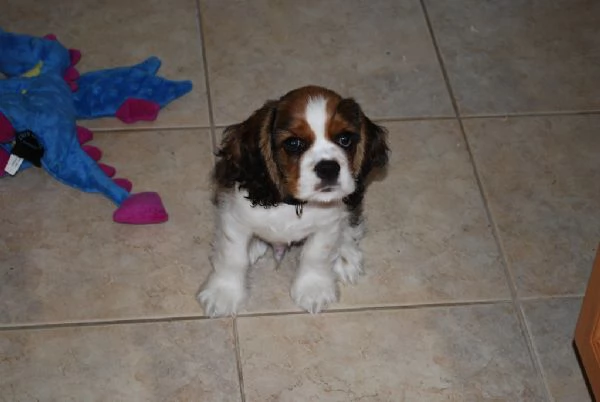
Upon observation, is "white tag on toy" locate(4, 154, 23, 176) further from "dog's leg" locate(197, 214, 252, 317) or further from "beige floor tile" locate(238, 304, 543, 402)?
"beige floor tile" locate(238, 304, 543, 402)

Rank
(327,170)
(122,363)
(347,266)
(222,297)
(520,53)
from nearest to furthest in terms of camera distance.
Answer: (327,170)
(122,363)
(222,297)
(347,266)
(520,53)

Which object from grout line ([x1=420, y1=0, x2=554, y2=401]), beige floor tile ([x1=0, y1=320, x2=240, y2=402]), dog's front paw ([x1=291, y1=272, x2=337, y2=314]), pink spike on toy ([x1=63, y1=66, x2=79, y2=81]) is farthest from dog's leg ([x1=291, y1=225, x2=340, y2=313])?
pink spike on toy ([x1=63, y1=66, x2=79, y2=81])

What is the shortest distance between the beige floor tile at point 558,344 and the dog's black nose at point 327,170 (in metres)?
0.82

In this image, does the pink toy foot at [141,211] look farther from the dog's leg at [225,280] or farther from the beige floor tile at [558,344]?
the beige floor tile at [558,344]

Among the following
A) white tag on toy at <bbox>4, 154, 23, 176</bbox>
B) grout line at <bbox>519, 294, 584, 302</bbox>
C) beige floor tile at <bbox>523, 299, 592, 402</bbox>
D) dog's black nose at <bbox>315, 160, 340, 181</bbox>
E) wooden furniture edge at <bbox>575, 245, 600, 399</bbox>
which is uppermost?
dog's black nose at <bbox>315, 160, 340, 181</bbox>

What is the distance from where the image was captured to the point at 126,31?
3.28 metres

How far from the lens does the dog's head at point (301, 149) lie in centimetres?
209

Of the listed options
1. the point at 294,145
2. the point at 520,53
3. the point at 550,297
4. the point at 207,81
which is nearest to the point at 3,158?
the point at 207,81

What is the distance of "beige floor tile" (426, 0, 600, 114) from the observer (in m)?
3.20

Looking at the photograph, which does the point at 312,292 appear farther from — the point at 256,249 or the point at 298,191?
the point at 298,191

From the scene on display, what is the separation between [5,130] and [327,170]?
3.49ft

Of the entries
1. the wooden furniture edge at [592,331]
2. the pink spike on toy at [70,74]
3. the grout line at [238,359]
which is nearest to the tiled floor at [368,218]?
the grout line at [238,359]

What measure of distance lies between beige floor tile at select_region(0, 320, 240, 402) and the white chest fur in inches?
12.7

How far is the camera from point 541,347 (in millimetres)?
2484
